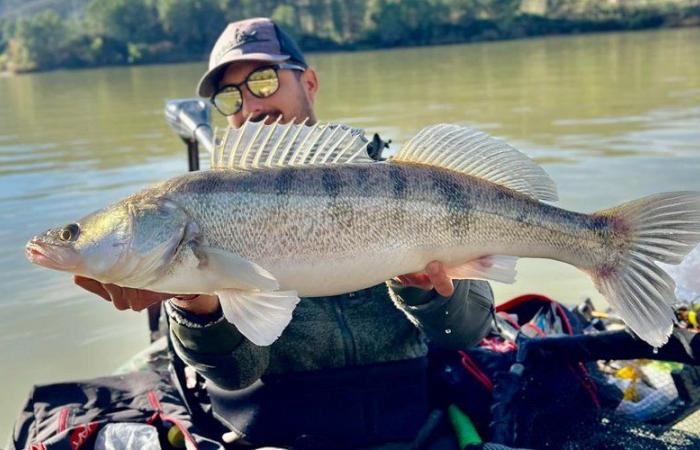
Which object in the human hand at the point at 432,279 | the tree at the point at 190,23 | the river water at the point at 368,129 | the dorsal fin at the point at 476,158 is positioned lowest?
the river water at the point at 368,129

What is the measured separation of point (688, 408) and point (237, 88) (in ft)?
8.71

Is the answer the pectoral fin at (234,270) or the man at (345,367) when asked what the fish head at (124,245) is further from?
the man at (345,367)

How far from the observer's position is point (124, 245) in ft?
7.75

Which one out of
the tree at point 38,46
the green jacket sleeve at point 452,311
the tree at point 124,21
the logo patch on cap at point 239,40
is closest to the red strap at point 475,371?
the green jacket sleeve at point 452,311

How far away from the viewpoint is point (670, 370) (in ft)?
13.1

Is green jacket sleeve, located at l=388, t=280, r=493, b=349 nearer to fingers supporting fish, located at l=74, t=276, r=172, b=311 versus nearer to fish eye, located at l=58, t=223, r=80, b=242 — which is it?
fingers supporting fish, located at l=74, t=276, r=172, b=311

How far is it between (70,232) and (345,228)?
846mm

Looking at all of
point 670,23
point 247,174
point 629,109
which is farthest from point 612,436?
point 670,23

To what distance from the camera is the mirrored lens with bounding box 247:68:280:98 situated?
3922 mm

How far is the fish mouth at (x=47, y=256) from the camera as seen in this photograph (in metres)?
2.35

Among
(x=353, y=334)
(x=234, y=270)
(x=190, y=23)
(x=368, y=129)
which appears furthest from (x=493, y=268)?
(x=190, y=23)

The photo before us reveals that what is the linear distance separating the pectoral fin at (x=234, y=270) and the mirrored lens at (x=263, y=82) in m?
1.72

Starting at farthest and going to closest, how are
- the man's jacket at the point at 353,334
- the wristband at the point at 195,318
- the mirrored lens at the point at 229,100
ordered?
the mirrored lens at the point at 229,100, the man's jacket at the point at 353,334, the wristband at the point at 195,318

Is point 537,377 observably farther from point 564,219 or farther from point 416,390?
point 564,219
